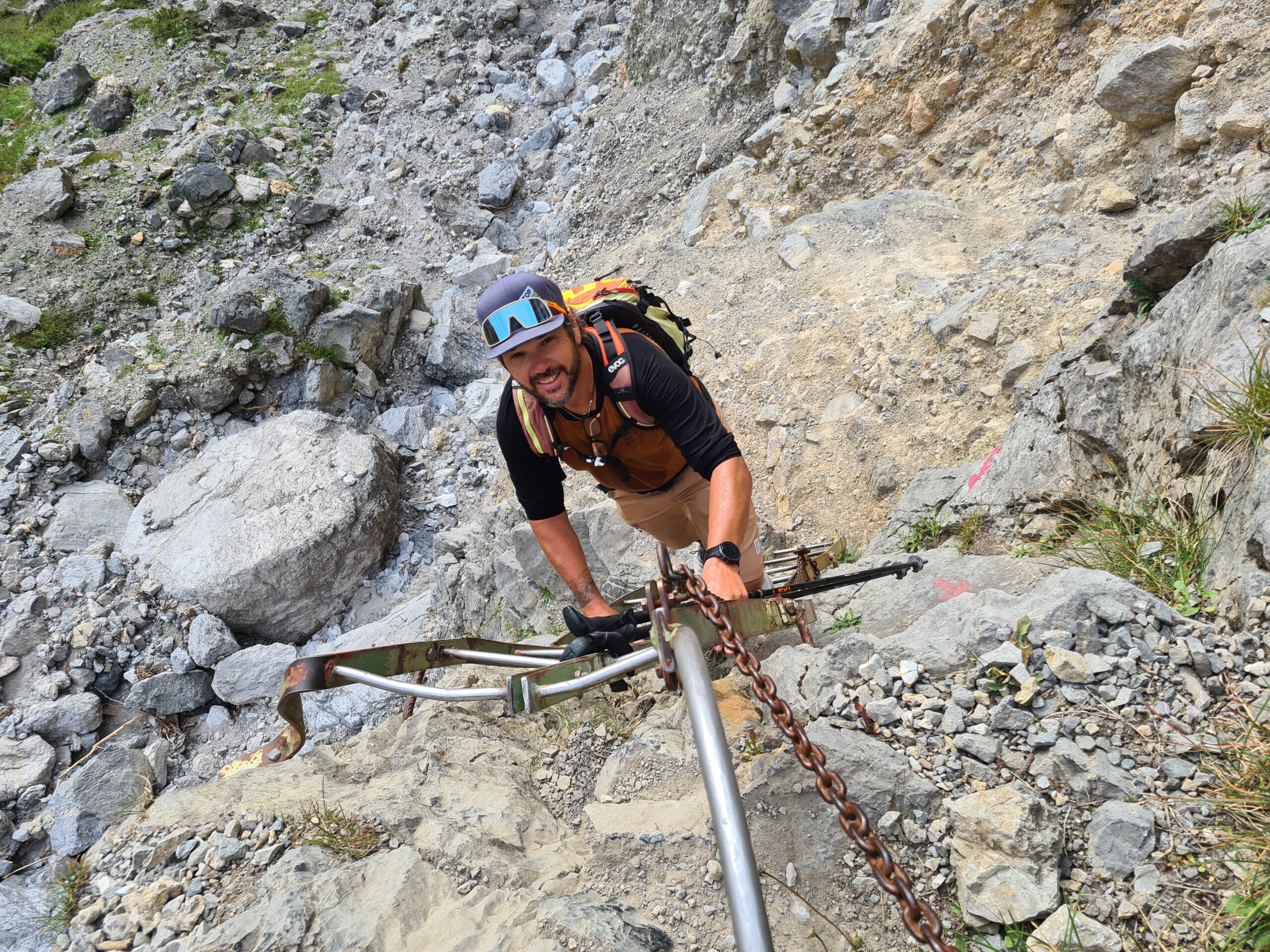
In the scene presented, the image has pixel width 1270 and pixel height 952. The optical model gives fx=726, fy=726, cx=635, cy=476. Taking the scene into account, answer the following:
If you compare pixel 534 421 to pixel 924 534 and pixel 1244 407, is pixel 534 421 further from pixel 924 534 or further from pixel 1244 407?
pixel 1244 407

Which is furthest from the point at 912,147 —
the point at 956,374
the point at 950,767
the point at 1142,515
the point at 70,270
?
the point at 70,270

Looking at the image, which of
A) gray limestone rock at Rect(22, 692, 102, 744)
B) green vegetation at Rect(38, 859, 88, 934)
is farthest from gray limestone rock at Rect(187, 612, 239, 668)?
green vegetation at Rect(38, 859, 88, 934)

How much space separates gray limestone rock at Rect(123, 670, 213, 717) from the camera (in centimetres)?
799

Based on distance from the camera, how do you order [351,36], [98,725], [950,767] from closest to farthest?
1. [950,767]
2. [98,725]
3. [351,36]

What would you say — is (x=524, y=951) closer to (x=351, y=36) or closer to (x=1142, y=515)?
(x=1142, y=515)

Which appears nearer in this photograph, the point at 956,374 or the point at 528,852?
the point at 528,852

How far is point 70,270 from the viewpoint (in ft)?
37.7

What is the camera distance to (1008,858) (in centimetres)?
205

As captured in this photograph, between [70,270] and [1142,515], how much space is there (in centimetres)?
1433

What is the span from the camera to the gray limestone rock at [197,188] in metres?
12.5

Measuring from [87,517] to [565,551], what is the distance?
8.37 meters

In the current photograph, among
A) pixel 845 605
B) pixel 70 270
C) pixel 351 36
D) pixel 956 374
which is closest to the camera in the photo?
pixel 845 605

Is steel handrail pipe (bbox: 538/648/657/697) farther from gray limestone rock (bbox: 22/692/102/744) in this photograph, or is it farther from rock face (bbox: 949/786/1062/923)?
gray limestone rock (bbox: 22/692/102/744)

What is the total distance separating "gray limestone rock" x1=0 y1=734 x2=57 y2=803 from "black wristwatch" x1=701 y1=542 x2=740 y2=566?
7717 mm
